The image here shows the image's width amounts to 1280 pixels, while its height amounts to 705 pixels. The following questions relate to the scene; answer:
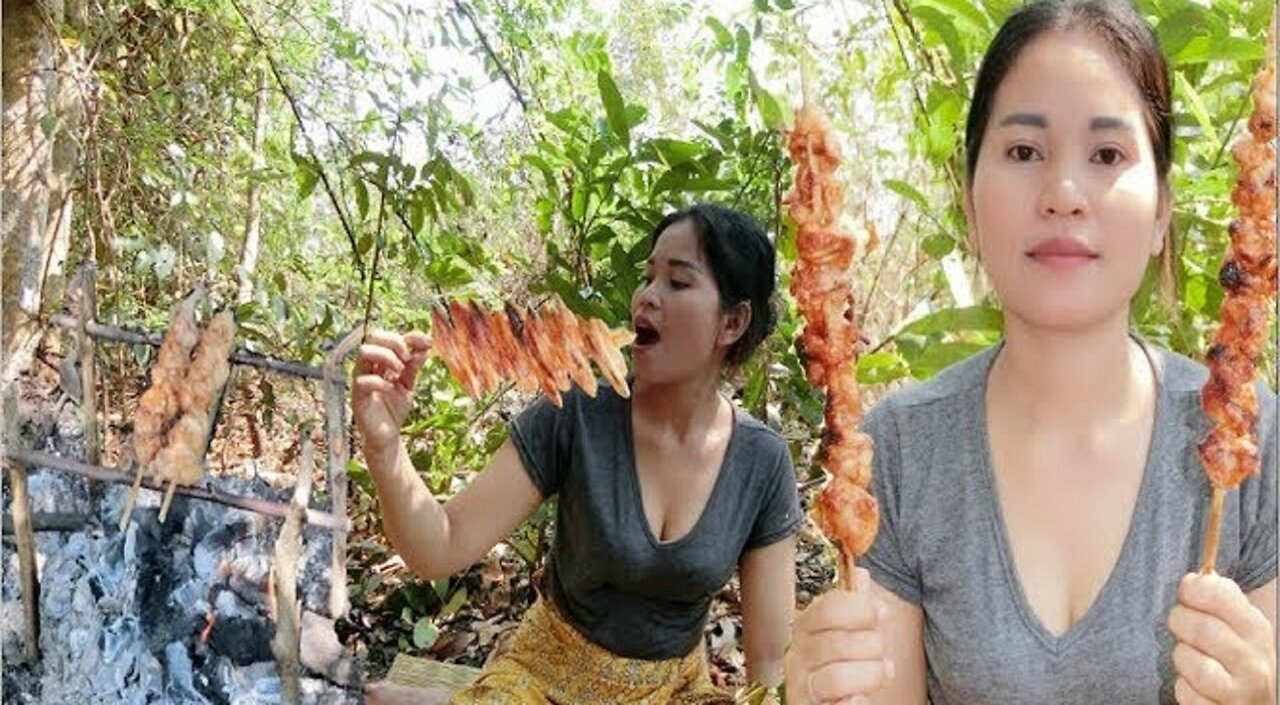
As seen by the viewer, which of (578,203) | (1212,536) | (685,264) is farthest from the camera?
(578,203)

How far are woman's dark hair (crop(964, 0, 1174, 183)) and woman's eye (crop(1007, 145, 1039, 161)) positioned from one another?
0.25ft

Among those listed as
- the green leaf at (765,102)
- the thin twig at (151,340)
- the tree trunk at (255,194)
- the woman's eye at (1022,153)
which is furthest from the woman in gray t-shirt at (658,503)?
the tree trunk at (255,194)

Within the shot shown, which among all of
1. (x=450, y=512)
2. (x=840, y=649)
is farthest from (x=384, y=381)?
(x=840, y=649)

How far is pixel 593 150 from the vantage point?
301 centimetres

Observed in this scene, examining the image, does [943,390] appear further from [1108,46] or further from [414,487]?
[414,487]

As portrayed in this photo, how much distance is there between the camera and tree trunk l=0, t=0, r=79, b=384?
247cm

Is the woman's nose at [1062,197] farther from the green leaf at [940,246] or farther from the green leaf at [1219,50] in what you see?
the green leaf at [940,246]

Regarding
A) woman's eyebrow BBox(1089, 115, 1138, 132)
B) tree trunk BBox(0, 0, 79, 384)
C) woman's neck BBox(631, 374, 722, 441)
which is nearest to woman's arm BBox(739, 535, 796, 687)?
woman's neck BBox(631, 374, 722, 441)

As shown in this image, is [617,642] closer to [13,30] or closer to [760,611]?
[760,611]

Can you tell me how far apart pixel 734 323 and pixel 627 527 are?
18.4 inches

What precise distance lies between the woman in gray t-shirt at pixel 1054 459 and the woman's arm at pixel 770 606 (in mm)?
902

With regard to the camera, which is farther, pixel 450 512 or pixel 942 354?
pixel 450 512

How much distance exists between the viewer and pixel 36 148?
2572 mm

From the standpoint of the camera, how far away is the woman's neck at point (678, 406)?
7.52ft
